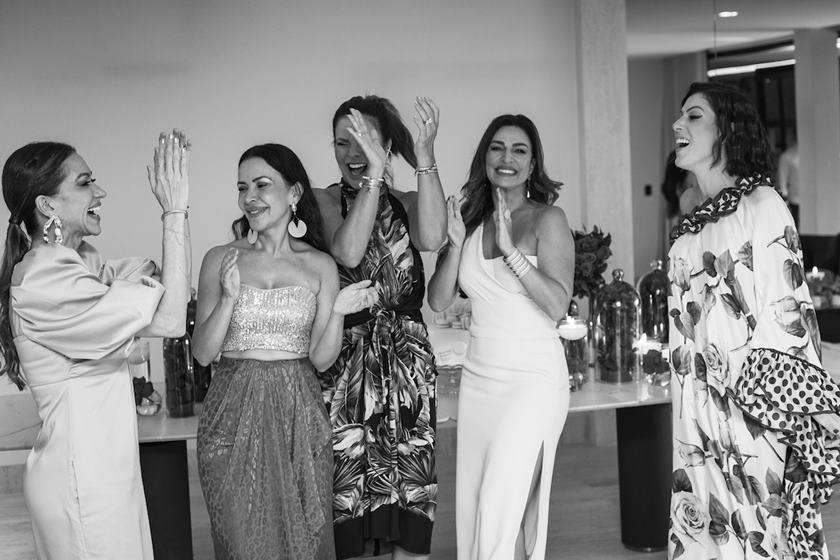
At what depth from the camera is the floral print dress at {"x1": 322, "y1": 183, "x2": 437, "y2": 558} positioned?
329cm

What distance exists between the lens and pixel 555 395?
11.0ft

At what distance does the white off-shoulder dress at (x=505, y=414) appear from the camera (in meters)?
3.27

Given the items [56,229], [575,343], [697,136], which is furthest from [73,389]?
[575,343]

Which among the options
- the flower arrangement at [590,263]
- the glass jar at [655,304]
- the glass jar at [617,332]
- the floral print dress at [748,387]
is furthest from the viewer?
the glass jar at [655,304]

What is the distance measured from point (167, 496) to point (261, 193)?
118cm

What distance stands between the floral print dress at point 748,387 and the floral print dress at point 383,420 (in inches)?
33.7

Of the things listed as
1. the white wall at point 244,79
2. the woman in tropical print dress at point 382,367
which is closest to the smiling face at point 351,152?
the woman in tropical print dress at point 382,367

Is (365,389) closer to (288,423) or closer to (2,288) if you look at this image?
(288,423)

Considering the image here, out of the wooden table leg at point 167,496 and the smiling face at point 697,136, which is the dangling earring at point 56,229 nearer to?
the wooden table leg at point 167,496

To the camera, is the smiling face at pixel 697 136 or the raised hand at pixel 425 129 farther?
the raised hand at pixel 425 129

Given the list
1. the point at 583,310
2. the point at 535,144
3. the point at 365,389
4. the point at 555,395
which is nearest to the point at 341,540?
the point at 365,389

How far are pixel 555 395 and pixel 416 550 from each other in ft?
2.35

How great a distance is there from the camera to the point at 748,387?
2896mm

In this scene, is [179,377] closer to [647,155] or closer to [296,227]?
[296,227]
